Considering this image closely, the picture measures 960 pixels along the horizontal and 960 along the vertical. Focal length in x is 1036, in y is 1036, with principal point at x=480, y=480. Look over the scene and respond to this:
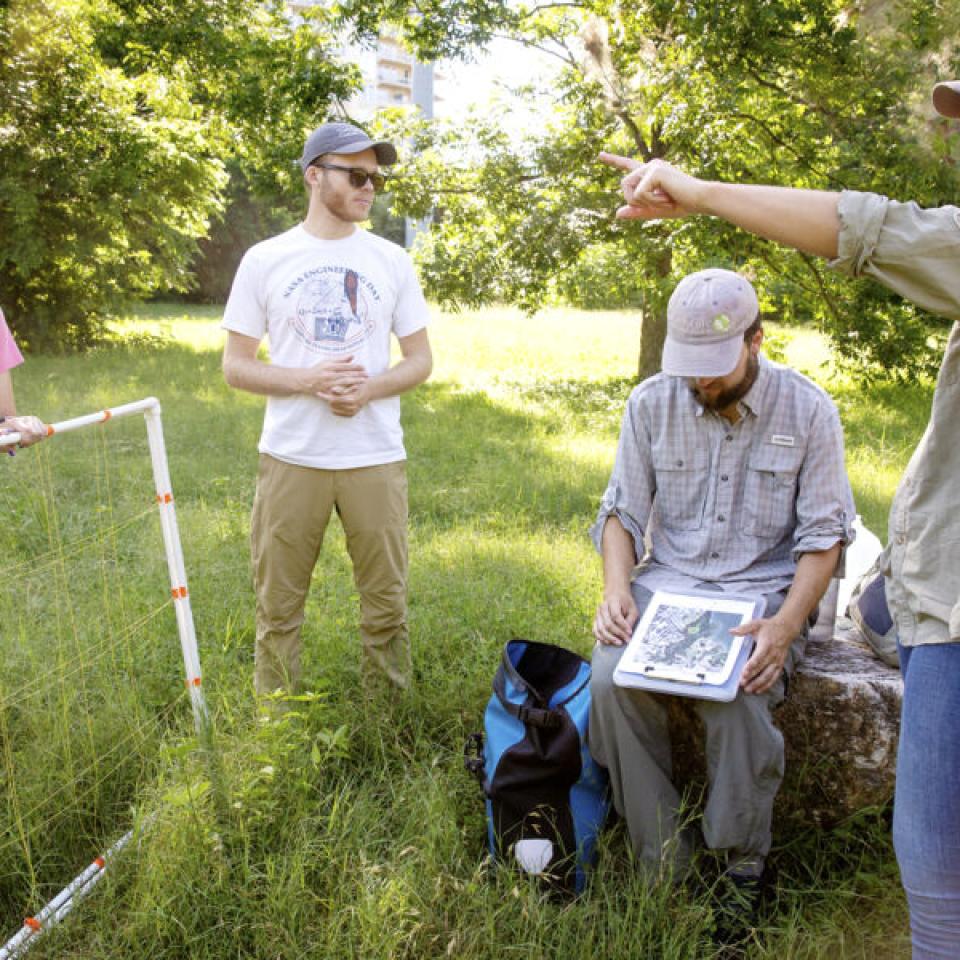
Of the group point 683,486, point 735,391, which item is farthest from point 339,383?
point 735,391

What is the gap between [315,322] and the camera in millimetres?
3676

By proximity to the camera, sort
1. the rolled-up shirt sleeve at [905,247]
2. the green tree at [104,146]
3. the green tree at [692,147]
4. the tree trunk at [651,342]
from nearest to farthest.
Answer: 1. the rolled-up shirt sleeve at [905,247]
2. the green tree at [692,147]
3. the tree trunk at [651,342]
4. the green tree at [104,146]

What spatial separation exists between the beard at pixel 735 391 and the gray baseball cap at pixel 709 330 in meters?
0.12

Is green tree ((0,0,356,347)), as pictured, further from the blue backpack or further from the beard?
the blue backpack

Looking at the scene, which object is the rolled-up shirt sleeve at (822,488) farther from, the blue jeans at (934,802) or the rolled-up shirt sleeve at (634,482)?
the blue jeans at (934,802)

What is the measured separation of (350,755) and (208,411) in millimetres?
7523

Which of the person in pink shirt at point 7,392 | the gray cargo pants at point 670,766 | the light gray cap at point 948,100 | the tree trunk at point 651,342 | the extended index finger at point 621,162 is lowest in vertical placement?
the tree trunk at point 651,342

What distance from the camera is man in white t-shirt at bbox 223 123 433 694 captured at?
144 inches

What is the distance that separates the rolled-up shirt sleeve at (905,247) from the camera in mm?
1679

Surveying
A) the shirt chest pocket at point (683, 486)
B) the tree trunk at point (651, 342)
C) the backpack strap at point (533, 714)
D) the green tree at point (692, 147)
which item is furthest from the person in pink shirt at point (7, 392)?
the tree trunk at point (651, 342)

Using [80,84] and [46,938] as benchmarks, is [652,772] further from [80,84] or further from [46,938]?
[80,84]

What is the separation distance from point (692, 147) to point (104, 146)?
9300 mm

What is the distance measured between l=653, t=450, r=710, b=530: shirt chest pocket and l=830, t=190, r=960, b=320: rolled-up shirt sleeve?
157 centimetres

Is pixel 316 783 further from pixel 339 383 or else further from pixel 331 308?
pixel 331 308
